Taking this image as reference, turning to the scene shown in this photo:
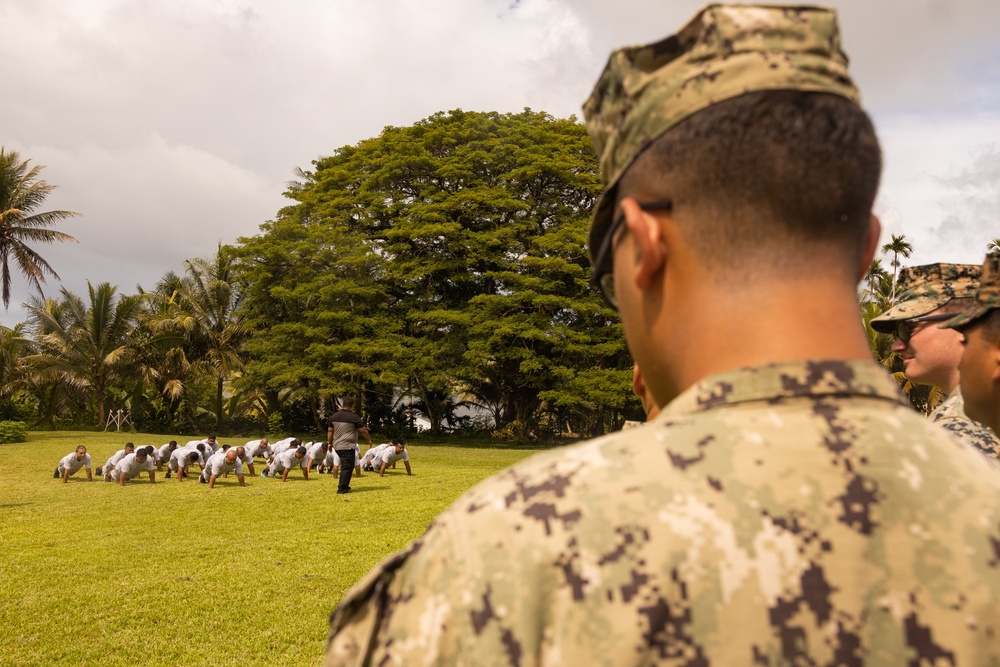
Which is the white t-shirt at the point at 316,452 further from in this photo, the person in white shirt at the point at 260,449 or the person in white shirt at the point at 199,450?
the person in white shirt at the point at 199,450

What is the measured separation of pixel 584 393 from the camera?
27.0 metres

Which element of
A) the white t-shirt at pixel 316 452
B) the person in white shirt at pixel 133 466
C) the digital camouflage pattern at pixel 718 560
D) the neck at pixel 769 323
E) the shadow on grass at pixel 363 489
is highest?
the neck at pixel 769 323

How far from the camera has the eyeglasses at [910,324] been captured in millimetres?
3723

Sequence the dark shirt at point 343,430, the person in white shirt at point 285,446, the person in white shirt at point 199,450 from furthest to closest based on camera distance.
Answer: the person in white shirt at point 285,446
the person in white shirt at point 199,450
the dark shirt at point 343,430

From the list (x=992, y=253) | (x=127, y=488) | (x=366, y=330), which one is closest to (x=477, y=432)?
(x=366, y=330)

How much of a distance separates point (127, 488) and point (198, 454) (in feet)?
6.95

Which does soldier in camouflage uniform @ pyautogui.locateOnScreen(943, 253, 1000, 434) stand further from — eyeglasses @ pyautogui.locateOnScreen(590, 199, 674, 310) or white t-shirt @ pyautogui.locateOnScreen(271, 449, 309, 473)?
white t-shirt @ pyautogui.locateOnScreen(271, 449, 309, 473)

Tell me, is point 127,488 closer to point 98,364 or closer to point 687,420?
point 687,420

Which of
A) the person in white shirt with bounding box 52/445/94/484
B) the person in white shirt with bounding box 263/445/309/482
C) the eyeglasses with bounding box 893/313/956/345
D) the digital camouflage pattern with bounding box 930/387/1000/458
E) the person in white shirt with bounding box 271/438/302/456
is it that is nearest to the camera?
the digital camouflage pattern with bounding box 930/387/1000/458

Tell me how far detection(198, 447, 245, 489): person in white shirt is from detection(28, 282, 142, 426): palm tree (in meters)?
20.4

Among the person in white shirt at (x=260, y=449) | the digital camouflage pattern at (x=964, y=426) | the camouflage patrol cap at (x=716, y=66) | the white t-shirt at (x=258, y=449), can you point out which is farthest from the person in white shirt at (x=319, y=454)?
the camouflage patrol cap at (x=716, y=66)

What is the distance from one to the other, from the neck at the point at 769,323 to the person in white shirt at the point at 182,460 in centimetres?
1620

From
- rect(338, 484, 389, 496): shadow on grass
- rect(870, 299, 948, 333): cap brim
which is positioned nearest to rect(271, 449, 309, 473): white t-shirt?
rect(338, 484, 389, 496): shadow on grass

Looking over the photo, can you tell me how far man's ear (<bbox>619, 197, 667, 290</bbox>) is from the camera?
3.36 ft
